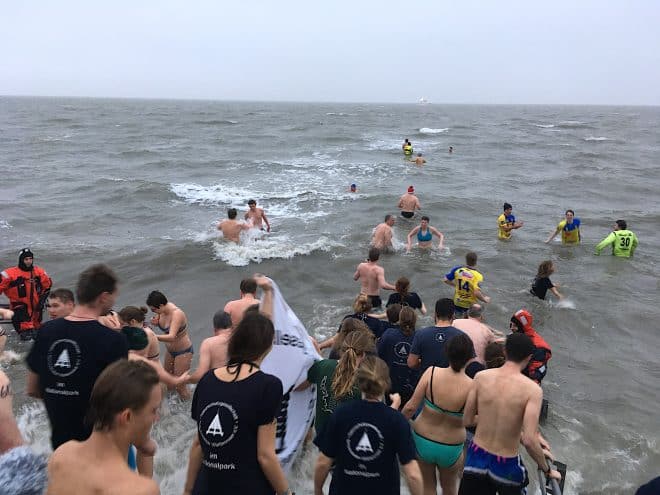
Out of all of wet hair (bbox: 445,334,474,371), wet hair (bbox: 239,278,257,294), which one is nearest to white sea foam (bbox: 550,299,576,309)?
wet hair (bbox: 239,278,257,294)

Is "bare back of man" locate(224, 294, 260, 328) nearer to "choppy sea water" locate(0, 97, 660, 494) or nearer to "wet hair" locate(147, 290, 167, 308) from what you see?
"wet hair" locate(147, 290, 167, 308)

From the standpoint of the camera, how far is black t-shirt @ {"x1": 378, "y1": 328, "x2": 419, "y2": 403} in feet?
14.4

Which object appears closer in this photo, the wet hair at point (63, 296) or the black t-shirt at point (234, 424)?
the black t-shirt at point (234, 424)

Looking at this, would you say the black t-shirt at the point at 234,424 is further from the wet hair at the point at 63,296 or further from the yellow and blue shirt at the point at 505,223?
the yellow and blue shirt at the point at 505,223

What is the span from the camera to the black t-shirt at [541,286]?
887 cm

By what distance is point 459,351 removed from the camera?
128 inches

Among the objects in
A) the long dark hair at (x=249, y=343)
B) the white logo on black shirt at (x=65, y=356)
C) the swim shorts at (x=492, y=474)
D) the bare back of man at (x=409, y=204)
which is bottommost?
the bare back of man at (x=409, y=204)

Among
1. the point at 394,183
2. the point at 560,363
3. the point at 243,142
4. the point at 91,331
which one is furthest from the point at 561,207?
the point at 243,142

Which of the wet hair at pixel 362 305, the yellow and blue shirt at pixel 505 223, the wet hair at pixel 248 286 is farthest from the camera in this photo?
the yellow and blue shirt at pixel 505 223

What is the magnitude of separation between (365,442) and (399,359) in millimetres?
2031

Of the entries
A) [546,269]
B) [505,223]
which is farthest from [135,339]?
[505,223]

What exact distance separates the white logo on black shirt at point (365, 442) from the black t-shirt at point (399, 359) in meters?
1.94

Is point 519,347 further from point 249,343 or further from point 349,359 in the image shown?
point 249,343

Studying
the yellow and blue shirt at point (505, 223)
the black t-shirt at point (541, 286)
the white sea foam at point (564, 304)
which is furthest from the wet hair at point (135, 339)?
the yellow and blue shirt at point (505, 223)
